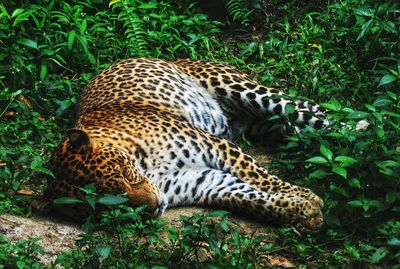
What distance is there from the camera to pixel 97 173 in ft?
24.5

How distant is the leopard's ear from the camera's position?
25.1 feet

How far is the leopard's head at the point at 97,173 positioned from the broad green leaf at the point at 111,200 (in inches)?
12.3

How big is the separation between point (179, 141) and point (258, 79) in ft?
8.80

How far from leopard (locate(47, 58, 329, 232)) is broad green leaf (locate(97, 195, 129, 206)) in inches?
10.6

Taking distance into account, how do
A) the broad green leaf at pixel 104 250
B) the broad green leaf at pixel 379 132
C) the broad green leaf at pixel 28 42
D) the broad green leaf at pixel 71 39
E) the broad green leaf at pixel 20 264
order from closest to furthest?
the broad green leaf at pixel 20 264 < the broad green leaf at pixel 104 250 < the broad green leaf at pixel 379 132 < the broad green leaf at pixel 28 42 < the broad green leaf at pixel 71 39

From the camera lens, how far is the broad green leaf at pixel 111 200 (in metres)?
6.86

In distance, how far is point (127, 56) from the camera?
36.3ft

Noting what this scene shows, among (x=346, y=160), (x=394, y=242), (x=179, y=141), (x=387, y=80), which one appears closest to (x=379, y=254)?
(x=394, y=242)

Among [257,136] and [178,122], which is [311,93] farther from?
[178,122]

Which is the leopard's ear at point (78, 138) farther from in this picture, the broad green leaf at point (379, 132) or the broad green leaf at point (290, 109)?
the broad green leaf at point (379, 132)

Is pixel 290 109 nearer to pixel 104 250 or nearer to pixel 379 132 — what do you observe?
pixel 379 132

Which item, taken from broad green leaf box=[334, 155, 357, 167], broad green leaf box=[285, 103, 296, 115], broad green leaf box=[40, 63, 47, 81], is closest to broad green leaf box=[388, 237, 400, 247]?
broad green leaf box=[334, 155, 357, 167]

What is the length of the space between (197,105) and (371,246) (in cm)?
292

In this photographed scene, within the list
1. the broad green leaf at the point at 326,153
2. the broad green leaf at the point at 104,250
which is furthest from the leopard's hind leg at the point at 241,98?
the broad green leaf at the point at 104,250
